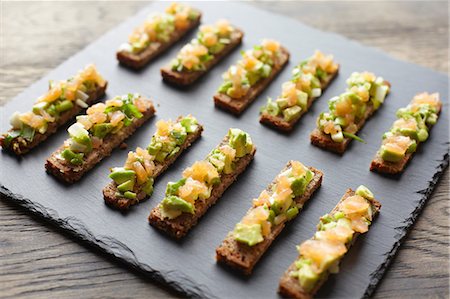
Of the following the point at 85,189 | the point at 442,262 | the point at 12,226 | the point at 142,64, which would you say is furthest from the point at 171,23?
the point at 442,262

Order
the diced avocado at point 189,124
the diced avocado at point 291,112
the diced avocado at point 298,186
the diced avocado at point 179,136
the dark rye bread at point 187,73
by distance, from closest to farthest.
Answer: the diced avocado at point 298,186
the diced avocado at point 179,136
the diced avocado at point 189,124
the diced avocado at point 291,112
the dark rye bread at point 187,73

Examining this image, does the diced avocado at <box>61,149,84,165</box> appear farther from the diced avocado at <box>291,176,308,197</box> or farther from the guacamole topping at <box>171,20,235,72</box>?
the diced avocado at <box>291,176,308,197</box>

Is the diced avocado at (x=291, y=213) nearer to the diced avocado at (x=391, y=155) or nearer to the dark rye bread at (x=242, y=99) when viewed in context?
the diced avocado at (x=391, y=155)

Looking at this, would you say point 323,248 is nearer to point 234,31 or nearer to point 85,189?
point 85,189

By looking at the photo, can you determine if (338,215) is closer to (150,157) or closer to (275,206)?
(275,206)

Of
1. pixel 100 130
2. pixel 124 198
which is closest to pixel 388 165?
pixel 124 198

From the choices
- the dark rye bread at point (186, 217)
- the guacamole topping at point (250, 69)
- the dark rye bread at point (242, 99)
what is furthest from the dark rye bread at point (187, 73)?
the dark rye bread at point (186, 217)

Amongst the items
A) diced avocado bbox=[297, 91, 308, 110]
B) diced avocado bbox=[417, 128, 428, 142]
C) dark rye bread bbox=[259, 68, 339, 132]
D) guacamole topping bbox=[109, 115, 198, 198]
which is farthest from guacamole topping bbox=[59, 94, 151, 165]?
diced avocado bbox=[417, 128, 428, 142]
